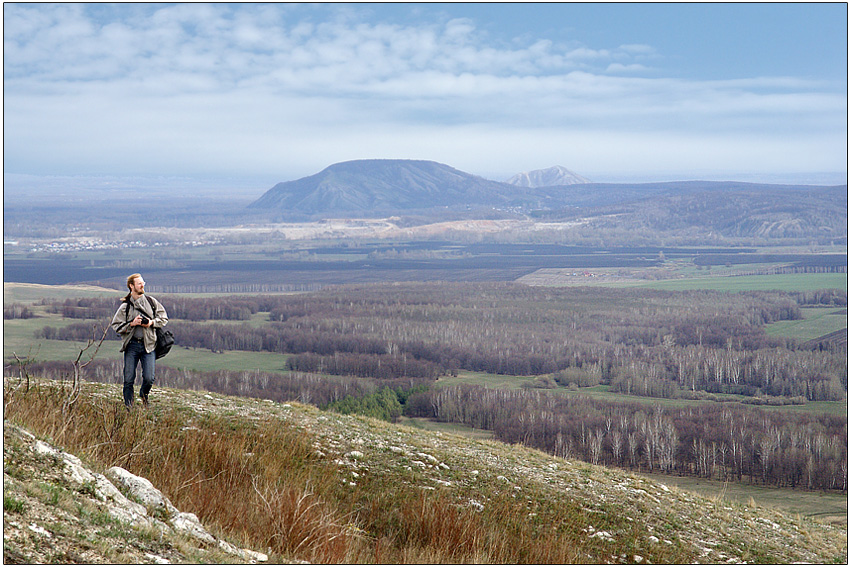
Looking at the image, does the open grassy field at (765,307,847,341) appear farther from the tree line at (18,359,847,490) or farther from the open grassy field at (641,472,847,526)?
the open grassy field at (641,472,847,526)

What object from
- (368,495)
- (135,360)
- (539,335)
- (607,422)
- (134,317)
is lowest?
(607,422)

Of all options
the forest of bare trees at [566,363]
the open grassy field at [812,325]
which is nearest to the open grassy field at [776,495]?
the forest of bare trees at [566,363]

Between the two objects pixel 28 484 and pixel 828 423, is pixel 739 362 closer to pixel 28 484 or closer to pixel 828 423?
pixel 828 423

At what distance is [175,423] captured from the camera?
12.6 meters

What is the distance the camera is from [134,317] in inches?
432

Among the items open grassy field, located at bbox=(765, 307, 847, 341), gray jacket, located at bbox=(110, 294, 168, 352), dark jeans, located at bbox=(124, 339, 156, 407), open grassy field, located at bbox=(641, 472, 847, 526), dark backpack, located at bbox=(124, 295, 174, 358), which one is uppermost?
gray jacket, located at bbox=(110, 294, 168, 352)

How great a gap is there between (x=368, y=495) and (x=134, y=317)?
4864 millimetres

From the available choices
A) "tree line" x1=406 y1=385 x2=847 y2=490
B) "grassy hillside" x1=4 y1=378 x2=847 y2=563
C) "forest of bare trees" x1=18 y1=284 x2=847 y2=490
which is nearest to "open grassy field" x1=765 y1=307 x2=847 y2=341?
"forest of bare trees" x1=18 y1=284 x2=847 y2=490

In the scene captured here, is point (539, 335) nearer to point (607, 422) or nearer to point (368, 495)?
point (607, 422)

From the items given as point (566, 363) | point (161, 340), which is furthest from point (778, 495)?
point (566, 363)

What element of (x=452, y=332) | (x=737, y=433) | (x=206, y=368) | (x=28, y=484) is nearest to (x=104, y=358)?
(x=206, y=368)

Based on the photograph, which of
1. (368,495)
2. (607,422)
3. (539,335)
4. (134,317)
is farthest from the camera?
Answer: (539,335)

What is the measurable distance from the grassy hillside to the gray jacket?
4.06ft

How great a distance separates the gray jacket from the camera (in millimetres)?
10812
